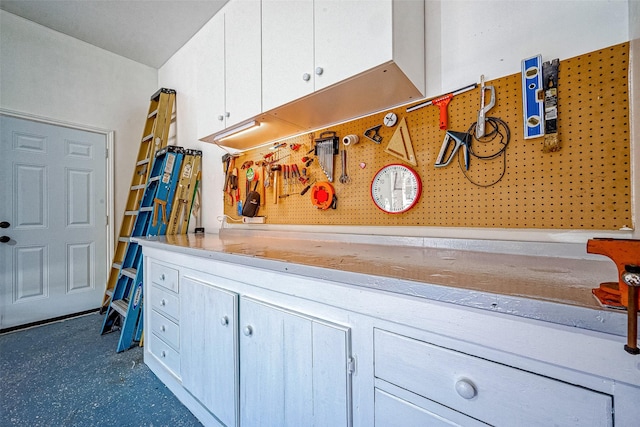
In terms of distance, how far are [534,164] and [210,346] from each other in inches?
61.3

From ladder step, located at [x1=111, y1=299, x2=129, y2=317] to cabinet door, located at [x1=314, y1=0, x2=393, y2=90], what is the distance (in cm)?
234

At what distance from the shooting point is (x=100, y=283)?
2963mm

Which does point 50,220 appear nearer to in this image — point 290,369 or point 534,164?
point 290,369

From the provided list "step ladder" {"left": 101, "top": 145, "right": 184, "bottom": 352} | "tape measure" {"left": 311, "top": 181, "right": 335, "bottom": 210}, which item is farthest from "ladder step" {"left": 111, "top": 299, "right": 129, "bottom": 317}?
"tape measure" {"left": 311, "top": 181, "right": 335, "bottom": 210}

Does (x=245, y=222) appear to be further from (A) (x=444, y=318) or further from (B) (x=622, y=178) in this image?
(B) (x=622, y=178)

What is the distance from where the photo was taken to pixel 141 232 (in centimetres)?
244

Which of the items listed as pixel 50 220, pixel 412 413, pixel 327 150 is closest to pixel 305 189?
pixel 327 150

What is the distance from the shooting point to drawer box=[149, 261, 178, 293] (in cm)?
150

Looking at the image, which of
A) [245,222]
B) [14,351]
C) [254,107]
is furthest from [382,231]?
[14,351]

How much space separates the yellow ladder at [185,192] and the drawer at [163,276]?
2.43ft

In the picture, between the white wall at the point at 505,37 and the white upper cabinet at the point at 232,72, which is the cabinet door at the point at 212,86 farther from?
the white wall at the point at 505,37

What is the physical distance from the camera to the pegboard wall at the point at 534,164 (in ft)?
2.85

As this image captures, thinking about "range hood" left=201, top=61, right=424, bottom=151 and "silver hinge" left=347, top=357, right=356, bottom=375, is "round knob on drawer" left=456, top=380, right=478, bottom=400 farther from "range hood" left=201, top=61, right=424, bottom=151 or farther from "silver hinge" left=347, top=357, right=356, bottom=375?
"range hood" left=201, top=61, right=424, bottom=151

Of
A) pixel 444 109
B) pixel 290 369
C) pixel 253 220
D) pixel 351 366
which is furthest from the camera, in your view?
pixel 253 220
